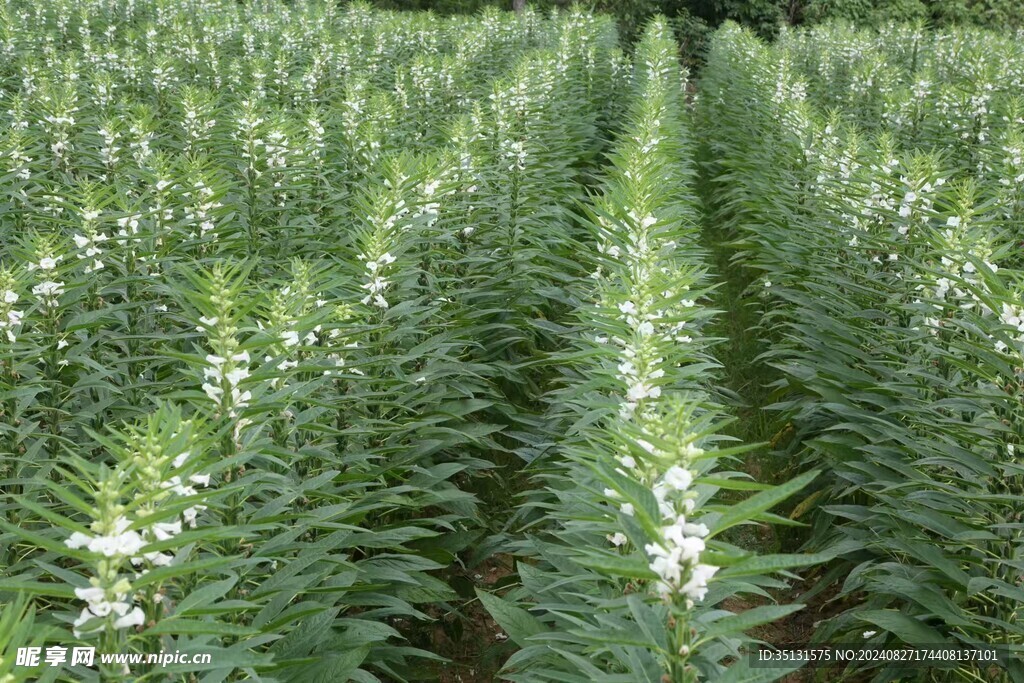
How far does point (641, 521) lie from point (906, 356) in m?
2.91

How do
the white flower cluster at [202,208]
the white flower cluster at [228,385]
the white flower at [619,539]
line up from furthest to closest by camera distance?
the white flower cluster at [202,208]
the white flower cluster at [228,385]
the white flower at [619,539]

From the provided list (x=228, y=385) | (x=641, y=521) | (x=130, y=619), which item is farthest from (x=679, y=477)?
(x=228, y=385)

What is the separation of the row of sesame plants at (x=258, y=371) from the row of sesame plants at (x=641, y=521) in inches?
23.1

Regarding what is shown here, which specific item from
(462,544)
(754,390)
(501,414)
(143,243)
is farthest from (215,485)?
(754,390)

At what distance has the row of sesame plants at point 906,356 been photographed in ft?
11.0

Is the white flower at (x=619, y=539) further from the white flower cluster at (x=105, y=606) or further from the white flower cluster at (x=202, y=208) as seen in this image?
the white flower cluster at (x=202, y=208)

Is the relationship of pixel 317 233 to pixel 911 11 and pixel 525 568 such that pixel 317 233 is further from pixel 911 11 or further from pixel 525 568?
pixel 911 11

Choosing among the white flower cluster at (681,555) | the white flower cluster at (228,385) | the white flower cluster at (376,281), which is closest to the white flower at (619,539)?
the white flower cluster at (681,555)

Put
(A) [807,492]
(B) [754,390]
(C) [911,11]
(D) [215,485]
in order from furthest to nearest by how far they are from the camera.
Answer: (C) [911,11] → (B) [754,390] → (A) [807,492] → (D) [215,485]

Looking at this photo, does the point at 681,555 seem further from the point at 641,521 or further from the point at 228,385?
the point at 228,385

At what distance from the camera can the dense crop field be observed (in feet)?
6.84

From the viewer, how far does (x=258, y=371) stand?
2604mm

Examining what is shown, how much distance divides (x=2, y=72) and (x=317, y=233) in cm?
593

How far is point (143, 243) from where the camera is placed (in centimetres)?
419
